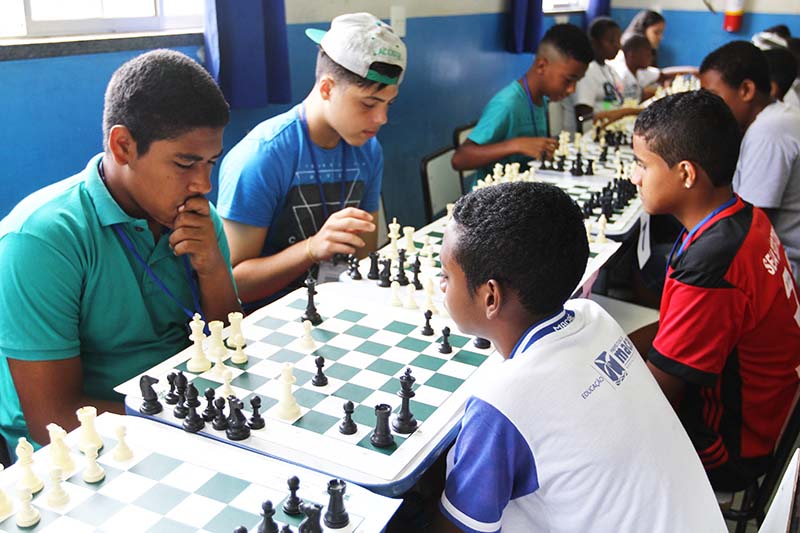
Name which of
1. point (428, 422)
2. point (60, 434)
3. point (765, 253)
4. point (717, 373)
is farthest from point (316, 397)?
point (765, 253)

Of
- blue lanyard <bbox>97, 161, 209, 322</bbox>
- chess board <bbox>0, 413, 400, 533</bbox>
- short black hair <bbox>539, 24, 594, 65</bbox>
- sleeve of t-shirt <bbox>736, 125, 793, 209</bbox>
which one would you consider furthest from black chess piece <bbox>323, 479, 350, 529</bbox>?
short black hair <bbox>539, 24, 594, 65</bbox>

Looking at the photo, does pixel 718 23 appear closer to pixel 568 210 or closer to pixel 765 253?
pixel 765 253

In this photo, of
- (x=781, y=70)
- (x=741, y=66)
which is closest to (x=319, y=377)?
(x=741, y=66)

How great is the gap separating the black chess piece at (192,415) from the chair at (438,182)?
2.36m

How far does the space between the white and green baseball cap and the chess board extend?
1653mm

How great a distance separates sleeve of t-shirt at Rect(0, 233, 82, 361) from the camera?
1682mm

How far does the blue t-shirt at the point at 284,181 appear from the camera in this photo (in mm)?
2717

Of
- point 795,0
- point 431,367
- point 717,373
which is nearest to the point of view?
point 431,367

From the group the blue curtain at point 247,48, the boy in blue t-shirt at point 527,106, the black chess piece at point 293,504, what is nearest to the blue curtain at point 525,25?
the boy in blue t-shirt at point 527,106

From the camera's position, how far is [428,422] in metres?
1.60

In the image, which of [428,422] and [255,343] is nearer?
[428,422]

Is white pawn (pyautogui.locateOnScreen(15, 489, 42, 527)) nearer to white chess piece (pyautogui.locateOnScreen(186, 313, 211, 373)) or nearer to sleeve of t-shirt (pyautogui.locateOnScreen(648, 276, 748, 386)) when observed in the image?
white chess piece (pyautogui.locateOnScreen(186, 313, 211, 373))

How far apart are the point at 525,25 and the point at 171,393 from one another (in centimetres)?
536

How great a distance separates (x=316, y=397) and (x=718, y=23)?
839 cm
